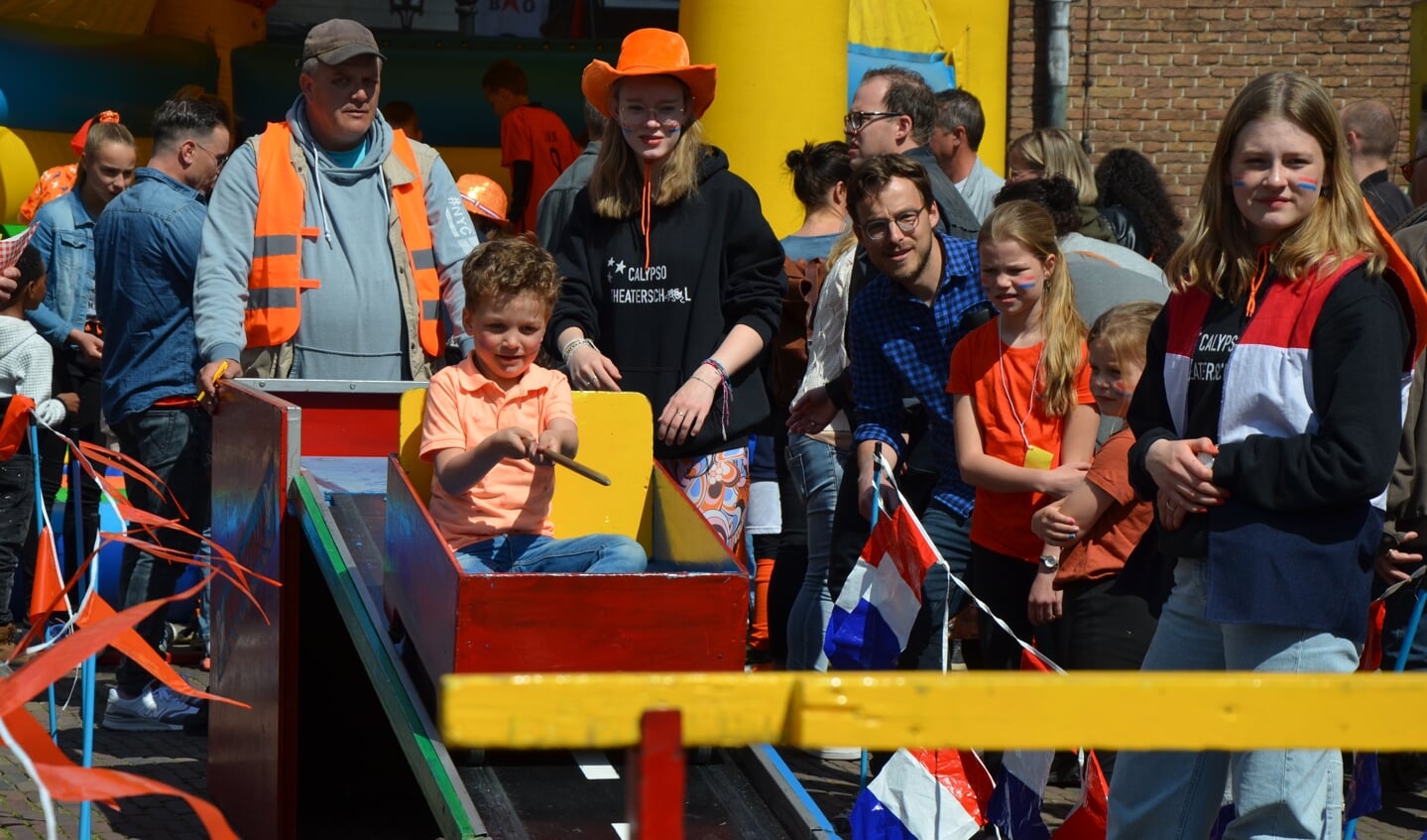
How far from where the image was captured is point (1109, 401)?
459 centimetres

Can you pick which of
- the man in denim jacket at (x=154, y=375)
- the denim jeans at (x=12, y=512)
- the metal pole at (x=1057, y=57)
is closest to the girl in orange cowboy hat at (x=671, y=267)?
the man in denim jacket at (x=154, y=375)

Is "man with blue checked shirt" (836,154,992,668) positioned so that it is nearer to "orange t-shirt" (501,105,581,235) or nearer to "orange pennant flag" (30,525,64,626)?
"orange pennant flag" (30,525,64,626)

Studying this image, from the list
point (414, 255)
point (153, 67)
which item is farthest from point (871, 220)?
point (153, 67)

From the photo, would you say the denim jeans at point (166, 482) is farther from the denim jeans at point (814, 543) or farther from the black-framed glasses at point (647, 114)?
the black-framed glasses at point (647, 114)

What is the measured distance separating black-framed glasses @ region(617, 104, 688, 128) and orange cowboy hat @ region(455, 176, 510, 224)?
4.56m

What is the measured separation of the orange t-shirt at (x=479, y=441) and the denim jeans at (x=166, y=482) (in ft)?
7.84

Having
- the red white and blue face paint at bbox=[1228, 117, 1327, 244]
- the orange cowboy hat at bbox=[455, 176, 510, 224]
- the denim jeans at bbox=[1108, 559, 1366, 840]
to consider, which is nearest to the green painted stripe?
the denim jeans at bbox=[1108, 559, 1366, 840]

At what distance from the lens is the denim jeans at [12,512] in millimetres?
7188

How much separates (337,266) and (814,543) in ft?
5.99

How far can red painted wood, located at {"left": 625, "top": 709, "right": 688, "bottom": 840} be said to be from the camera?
1.51 m

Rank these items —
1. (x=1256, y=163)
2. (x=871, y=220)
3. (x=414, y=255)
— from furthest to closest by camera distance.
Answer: (x=414, y=255), (x=871, y=220), (x=1256, y=163)

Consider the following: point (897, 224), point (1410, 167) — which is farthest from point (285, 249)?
point (1410, 167)

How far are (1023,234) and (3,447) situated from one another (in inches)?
125

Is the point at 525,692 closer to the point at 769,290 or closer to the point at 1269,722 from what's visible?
the point at 1269,722
